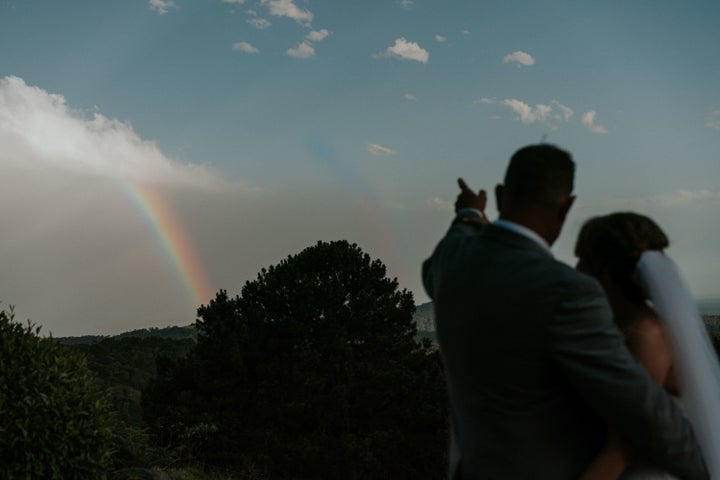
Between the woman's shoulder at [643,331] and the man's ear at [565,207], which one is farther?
the woman's shoulder at [643,331]

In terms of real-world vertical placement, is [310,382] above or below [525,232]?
below

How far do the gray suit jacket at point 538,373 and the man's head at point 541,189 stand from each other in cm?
12

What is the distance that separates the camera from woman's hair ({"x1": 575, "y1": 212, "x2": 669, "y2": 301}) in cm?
299

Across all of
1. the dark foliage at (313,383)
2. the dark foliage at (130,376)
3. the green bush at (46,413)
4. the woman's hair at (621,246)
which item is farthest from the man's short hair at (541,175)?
the dark foliage at (313,383)

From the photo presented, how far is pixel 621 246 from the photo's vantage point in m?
3.00

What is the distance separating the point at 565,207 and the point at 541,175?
19 cm

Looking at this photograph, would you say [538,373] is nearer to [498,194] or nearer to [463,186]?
[498,194]

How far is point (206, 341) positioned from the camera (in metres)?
32.0

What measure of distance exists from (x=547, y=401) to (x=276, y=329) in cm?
3273

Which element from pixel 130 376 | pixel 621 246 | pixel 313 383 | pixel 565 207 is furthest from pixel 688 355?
pixel 130 376

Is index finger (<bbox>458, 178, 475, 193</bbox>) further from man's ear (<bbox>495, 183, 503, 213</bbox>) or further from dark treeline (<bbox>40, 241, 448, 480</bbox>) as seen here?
dark treeline (<bbox>40, 241, 448, 480</bbox>)

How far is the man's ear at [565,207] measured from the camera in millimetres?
2670

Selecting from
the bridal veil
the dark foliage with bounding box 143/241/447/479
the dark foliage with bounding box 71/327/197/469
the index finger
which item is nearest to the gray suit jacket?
the bridal veil

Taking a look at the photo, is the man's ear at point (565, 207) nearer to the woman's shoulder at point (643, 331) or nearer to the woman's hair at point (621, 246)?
the woman's hair at point (621, 246)
